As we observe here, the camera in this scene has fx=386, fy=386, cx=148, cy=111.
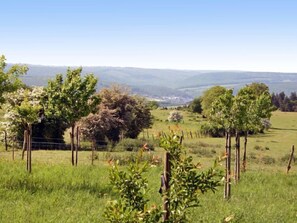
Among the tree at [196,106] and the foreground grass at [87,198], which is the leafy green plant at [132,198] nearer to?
the foreground grass at [87,198]

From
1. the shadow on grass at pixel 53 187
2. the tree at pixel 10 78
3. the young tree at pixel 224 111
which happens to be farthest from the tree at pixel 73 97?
the young tree at pixel 224 111

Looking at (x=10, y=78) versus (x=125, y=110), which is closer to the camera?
(x=10, y=78)

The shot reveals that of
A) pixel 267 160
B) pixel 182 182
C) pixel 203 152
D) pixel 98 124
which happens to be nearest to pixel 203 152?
pixel 203 152

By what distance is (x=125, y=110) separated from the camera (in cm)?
4991

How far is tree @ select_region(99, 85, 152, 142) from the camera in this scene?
4897cm

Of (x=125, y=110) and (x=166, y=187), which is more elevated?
(x=166, y=187)

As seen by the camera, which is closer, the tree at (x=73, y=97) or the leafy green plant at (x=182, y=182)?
the leafy green plant at (x=182, y=182)

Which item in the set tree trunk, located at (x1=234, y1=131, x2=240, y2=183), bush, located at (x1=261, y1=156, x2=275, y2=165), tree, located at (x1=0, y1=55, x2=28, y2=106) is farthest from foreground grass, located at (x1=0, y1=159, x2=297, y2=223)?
bush, located at (x1=261, y1=156, x2=275, y2=165)

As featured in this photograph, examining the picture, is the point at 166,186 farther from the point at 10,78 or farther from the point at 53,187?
the point at 10,78

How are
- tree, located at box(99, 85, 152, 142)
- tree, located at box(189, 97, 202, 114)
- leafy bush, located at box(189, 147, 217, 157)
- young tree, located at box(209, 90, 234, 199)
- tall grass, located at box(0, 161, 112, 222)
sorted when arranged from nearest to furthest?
1. tall grass, located at box(0, 161, 112, 222)
2. young tree, located at box(209, 90, 234, 199)
3. leafy bush, located at box(189, 147, 217, 157)
4. tree, located at box(99, 85, 152, 142)
5. tree, located at box(189, 97, 202, 114)

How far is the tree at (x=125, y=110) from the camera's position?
49.0 m

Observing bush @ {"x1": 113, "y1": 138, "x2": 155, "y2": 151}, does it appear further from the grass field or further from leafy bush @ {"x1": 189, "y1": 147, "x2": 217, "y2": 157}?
the grass field

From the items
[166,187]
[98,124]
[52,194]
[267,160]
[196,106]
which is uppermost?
[166,187]

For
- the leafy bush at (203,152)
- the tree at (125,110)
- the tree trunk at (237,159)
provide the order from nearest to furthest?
the tree trunk at (237,159) → the leafy bush at (203,152) → the tree at (125,110)
